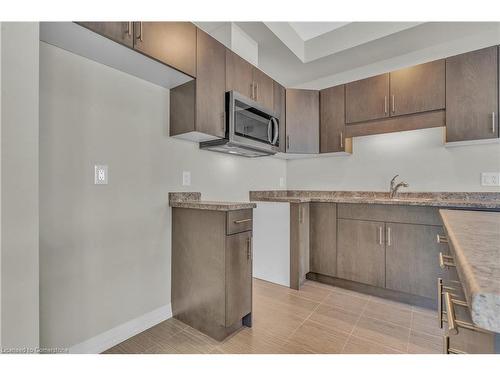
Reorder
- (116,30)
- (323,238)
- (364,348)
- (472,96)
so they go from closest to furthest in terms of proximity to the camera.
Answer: (116,30)
(364,348)
(472,96)
(323,238)

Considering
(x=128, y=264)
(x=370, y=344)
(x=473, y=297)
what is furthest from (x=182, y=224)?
(x=473, y=297)

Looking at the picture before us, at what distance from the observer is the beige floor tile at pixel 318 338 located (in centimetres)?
145

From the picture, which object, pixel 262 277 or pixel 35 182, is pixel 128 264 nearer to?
pixel 35 182

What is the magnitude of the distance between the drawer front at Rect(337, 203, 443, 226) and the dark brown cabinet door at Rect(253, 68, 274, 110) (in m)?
1.28

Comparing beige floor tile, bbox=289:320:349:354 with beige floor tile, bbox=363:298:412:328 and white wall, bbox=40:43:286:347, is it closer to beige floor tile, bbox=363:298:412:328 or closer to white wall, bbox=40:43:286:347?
beige floor tile, bbox=363:298:412:328

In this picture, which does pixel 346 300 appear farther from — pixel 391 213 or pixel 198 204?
pixel 198 204

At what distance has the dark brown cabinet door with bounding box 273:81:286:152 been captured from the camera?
2.53m

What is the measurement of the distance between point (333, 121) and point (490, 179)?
1.50 m

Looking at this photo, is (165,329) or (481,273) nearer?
(481,273)

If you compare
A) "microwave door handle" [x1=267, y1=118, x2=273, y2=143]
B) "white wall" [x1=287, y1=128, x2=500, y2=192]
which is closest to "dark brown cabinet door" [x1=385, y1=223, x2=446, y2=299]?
"white wall" [x1=287, y1=128, x2=500, y2=192]

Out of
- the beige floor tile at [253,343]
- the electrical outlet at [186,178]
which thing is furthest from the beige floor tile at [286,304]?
the electrical outlet at [186,178]

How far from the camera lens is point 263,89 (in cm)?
233

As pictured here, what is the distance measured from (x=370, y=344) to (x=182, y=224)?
4.91ft

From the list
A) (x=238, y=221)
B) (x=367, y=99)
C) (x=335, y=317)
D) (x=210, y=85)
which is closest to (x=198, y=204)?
(x=238, y=221)
